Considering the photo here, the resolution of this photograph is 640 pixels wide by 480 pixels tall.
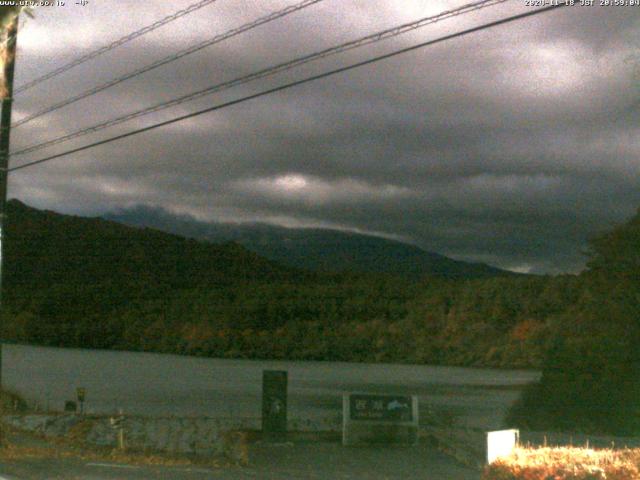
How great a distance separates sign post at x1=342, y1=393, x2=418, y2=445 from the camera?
56.1 feet

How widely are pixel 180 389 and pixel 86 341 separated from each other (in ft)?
42.6

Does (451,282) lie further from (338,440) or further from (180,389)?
(338,440)

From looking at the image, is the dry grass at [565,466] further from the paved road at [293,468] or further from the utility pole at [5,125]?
the utility pole at [5,125]

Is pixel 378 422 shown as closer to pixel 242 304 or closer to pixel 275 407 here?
pixel 275 407

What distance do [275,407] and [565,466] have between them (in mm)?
9989

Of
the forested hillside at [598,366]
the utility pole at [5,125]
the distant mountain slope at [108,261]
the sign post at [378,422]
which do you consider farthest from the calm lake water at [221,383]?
the utility pole at [5,125]

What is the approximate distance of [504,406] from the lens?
25562 mm

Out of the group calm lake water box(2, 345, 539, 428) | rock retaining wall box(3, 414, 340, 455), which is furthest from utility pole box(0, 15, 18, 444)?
calm lake water box(2, 345, 539, 428)

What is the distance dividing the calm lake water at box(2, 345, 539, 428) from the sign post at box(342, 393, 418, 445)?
16.5 feet

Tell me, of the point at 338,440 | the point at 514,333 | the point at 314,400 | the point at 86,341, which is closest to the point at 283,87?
the point at 338,440

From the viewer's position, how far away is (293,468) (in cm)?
1409

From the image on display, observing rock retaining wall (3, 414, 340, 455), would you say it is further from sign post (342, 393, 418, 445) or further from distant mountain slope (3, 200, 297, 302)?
distant mountain slope (3, 200, 297, 302)

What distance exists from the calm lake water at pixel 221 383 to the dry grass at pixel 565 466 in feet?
44.9

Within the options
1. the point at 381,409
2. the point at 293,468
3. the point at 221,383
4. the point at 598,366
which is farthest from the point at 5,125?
the point at 221,383
